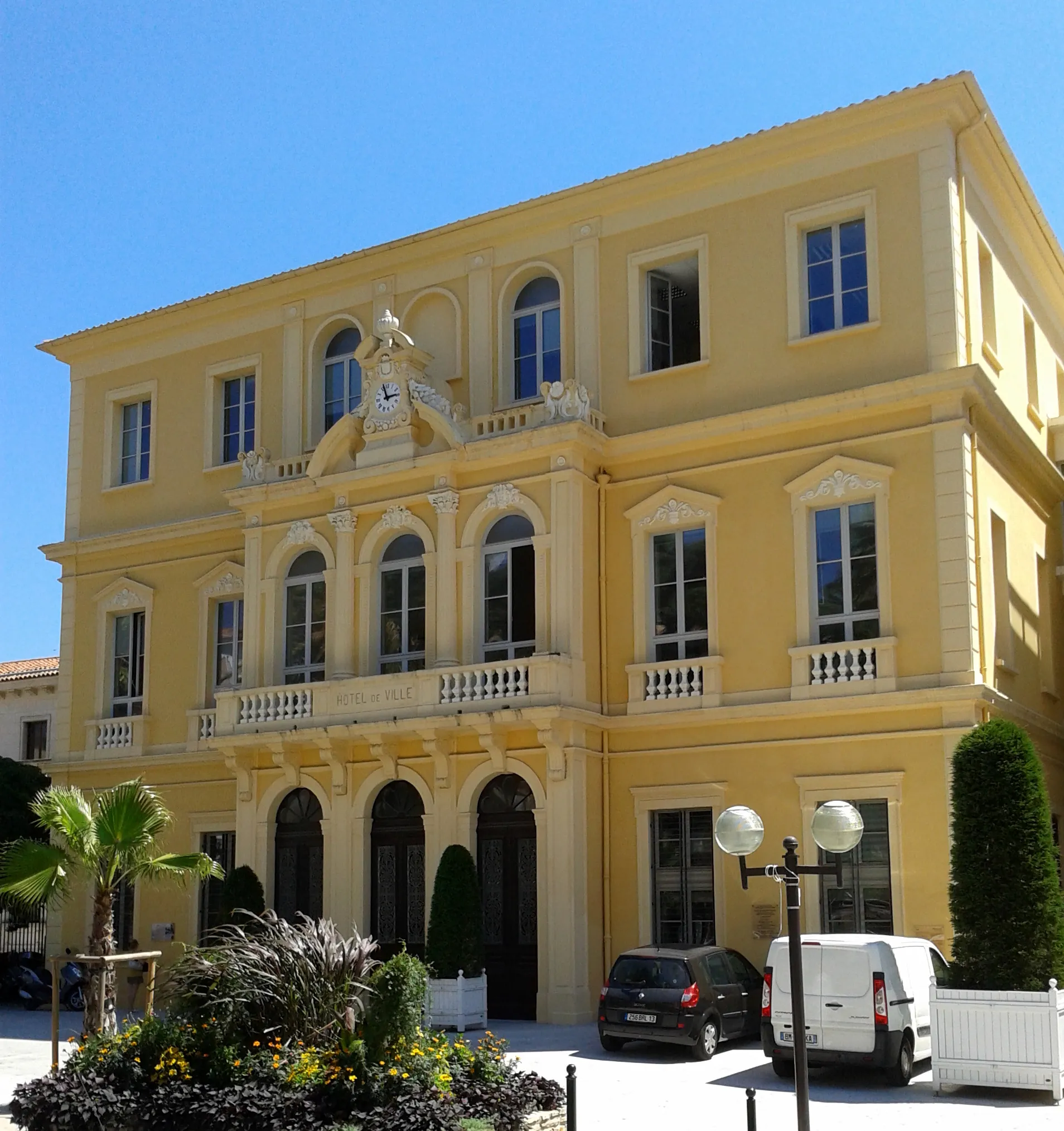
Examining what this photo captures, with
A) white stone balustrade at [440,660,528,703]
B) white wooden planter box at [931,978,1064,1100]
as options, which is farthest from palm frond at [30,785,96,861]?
white wooden planter box at [931,978,1064,1100]

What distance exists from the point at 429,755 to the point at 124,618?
30.6 feet

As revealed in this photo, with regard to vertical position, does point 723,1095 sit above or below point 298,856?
below

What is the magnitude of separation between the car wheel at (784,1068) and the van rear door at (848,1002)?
797 mm

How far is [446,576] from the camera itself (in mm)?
24438

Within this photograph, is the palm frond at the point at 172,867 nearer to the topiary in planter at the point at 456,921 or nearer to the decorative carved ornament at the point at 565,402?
the topiary in planter at the point at 456,921

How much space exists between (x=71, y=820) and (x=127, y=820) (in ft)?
2.45

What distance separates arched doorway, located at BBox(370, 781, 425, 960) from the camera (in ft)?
80.0

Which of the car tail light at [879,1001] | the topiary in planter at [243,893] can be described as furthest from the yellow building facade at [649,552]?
the car tail light at [879,1001]

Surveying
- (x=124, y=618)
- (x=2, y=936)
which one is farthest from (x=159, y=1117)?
(x=2, y=936)

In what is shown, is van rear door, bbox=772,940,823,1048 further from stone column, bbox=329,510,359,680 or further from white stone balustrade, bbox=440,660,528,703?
stone column, bbox=329,510,359,680

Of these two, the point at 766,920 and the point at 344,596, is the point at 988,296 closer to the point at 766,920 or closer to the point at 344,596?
the point at 766,920

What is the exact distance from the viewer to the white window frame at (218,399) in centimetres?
2923

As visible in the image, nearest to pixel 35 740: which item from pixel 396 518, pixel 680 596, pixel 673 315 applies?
pixel 396 518

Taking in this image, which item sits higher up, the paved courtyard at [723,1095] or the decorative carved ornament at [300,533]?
the decorative carved ornament at [300,533]
